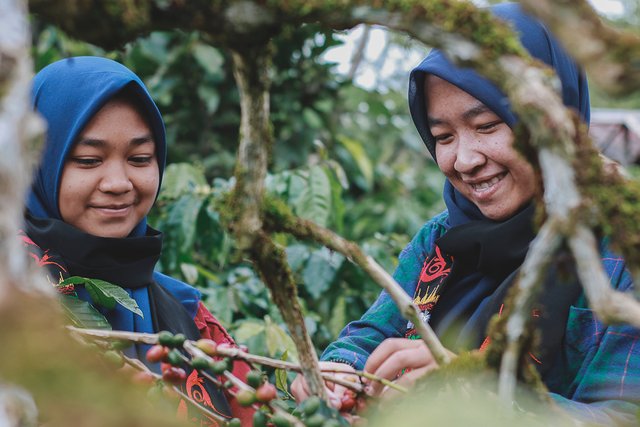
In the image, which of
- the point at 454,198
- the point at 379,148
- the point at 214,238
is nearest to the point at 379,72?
the point at 379,148

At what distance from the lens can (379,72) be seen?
562 cm

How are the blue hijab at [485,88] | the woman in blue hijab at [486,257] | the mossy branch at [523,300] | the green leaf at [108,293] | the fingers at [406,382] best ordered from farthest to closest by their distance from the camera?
the blue hijab at [485,88] → the green leaf at [108,293] → the woman in blue hijab at [486,257] → the fingers at [406,382] → the mossy branch at [523,300]

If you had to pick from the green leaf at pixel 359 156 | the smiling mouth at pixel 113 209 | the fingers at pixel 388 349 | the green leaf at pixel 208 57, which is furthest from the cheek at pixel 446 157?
the green leaf at pixel 208 57

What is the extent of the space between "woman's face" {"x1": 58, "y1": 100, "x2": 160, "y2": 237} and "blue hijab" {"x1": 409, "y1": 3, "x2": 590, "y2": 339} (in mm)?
760

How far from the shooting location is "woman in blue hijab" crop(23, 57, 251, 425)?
1.92 metres

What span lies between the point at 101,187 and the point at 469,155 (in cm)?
94

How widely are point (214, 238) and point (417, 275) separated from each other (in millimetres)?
1205

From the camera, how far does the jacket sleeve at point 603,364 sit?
1356mm

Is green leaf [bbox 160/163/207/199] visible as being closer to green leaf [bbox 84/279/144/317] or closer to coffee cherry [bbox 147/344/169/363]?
green leaf [bbox 84/279/144/317]

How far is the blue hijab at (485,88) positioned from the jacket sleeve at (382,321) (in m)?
0.15

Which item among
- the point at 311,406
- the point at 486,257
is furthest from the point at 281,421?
the point at 486,257

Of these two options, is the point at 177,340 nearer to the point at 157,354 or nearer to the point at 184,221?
the point at 157,354

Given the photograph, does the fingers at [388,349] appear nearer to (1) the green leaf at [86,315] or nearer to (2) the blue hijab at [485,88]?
(2) the blue hijab at [485,88]

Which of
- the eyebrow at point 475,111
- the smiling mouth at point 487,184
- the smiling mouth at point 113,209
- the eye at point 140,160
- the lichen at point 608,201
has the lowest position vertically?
the smiling mouth at point 113,209
